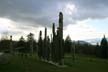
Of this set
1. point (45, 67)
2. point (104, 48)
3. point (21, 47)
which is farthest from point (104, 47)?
point (45, 67)

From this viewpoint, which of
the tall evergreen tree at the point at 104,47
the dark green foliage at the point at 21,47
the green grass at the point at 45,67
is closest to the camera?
the green grass at the point at 45,67

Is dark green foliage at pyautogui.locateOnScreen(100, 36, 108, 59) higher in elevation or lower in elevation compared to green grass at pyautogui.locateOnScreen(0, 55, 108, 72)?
higher

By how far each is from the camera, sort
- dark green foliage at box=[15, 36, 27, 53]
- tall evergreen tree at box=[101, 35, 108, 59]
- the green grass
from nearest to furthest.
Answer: the green grass → dark green foliage at box=[15, 36, 27, 53] → tall evergreen tree at box=[101, 35, 108, 59]

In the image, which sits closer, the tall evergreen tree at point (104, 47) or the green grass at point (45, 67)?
the green grass at point (45, 67)

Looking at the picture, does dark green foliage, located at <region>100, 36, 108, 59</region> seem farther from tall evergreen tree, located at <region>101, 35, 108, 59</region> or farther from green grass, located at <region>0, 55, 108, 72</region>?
green grass, located at <region>0, 55, 108, 72</region>

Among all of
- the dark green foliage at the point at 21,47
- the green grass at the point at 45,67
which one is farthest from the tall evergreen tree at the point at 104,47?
the green grass at the point at 45,67

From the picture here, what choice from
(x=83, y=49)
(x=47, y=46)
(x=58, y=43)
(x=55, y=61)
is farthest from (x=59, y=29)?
(x=83, y=49)

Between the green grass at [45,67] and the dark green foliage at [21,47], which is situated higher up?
the dark green foliage at [21,47]

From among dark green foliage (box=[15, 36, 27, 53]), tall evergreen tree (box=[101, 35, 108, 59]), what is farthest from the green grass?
tall evergreen tree (box=[101, 35, 108, 59])

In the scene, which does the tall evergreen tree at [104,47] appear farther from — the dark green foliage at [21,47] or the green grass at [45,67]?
the green grass at [45,67]

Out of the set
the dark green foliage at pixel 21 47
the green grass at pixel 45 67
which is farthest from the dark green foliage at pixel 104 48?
the green grass at pixel 45 67

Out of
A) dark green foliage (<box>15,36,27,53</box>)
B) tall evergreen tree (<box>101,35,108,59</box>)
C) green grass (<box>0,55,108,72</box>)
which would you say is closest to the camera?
green grass (<box>0,55,108,72</box>)

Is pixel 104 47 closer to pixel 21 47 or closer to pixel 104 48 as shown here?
pixel 104 48

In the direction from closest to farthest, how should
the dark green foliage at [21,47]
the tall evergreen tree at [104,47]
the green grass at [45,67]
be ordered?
→ the green grass at [45,67]
the dark green foliage at [21,47]
the tall evergreen tree at [104,47]
